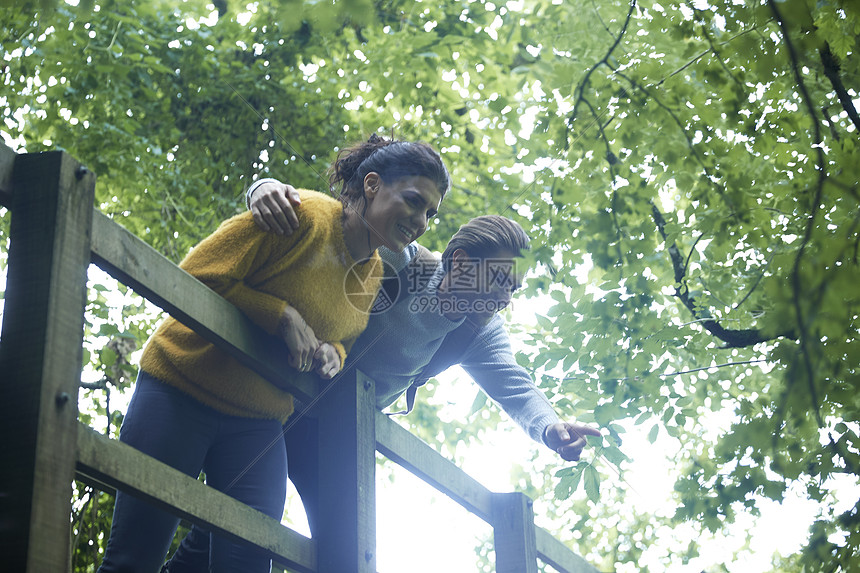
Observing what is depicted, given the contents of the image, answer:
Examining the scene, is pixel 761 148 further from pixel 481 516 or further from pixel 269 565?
pixel 269 565

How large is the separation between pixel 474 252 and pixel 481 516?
1076 mm

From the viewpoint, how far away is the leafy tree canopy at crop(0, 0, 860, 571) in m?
1.84

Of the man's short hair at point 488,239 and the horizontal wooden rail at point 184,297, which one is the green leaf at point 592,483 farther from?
the horizontal wooden rail at point 184,297

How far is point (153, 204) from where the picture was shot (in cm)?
487

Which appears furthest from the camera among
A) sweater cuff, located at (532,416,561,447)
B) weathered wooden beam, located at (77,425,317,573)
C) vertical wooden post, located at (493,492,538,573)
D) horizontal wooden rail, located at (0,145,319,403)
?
vertical wooden post, located at (493,492,538,573)

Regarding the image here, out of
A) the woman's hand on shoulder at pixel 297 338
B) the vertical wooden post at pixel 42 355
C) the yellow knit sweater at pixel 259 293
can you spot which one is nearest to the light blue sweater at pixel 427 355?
the yellow knit sweater at pixel 259 293

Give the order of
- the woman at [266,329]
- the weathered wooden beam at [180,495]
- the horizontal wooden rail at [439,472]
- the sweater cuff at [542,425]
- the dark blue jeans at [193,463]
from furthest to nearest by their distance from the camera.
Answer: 1. the sweater cuff at [542,425]
2. the horizontal wooden rail at [439,472]
3. the woman at [266,329]
4. the dark blue jeans at [193,463]
5. the weathered wooden beam at [180,495]

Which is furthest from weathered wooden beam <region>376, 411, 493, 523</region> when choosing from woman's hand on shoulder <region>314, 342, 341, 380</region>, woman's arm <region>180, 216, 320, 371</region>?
woman's arm <region>180, 216, 320, 371</region>

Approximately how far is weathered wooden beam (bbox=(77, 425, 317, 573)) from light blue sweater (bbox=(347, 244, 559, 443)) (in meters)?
0.54

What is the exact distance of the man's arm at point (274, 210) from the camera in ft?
6.39

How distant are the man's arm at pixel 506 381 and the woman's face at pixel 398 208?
0.55 meters

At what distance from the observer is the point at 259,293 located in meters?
1.94

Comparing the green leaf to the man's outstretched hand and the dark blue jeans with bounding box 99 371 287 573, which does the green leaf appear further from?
the dark blue jeans with bounding box 99 371 287 573

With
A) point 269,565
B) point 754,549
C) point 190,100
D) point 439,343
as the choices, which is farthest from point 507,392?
point 754,549
